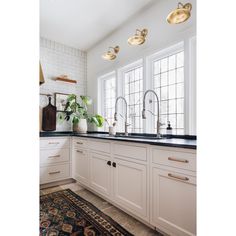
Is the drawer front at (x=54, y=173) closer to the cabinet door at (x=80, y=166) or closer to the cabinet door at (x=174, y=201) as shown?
the cabinet door at (x=80, y=166)

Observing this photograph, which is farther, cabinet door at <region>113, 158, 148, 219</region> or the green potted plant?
the green potted plant

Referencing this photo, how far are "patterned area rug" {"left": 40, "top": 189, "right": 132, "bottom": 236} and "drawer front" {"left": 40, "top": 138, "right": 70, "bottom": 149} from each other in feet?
2.80

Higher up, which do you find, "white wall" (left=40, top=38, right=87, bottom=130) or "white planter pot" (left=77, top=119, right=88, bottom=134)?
"white wall" (left=40, top=38, right=87, bottom=130)

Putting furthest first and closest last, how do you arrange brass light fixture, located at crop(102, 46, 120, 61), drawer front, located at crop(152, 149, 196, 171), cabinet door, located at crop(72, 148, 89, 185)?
brass light fixture, located at crop(102, 46, 120, 61), cabinet door, located at crop(72, 148, 89, 185), drawer front, located at crop(152, 149, 196, 171)

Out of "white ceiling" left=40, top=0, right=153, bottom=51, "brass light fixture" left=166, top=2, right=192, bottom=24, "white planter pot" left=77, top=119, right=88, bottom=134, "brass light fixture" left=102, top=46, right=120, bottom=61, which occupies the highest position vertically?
"white ceiling" left=40, top=0, right=153, bottom=51

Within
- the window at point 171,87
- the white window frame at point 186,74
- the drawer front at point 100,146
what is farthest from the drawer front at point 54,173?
the window at point 171,87

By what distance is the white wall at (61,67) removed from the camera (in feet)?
11.2

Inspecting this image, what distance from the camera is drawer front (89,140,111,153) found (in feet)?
6.92

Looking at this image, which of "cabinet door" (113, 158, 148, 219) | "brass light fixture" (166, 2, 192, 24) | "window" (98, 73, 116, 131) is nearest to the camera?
"brass light fixture" (166, 2, 192, 24)

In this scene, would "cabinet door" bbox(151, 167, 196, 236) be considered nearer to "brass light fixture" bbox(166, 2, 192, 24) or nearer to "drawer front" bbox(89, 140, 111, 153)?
"drawer front" bbox(89, 140, 111, 153)

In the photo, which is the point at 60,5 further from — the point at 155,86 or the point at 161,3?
the point at 155,86

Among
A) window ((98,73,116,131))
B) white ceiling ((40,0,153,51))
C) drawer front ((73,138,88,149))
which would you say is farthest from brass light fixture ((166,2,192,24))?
drawer front ((73,138,88,149))

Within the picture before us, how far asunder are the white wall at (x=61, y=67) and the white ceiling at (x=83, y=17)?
0.22 metres

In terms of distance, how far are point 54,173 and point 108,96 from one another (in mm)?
1841
